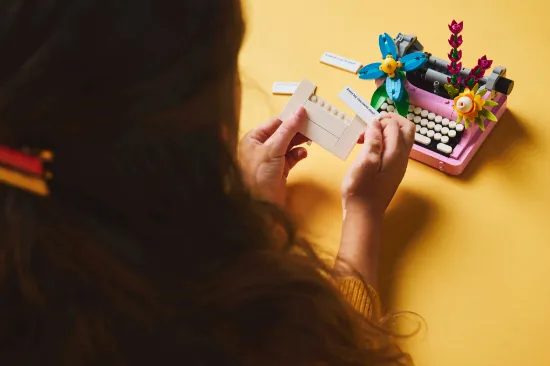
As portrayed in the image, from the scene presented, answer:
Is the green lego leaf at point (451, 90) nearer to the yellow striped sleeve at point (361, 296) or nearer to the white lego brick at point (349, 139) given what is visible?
the white lego brick at point (349, 139)

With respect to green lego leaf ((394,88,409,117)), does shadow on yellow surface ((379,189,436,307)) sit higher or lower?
lower

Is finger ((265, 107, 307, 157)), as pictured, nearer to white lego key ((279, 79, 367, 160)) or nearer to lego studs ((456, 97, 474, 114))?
white lego key ((279, 79, 367, 160))

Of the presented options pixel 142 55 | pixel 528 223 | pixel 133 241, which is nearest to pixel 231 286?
pixel 133 241

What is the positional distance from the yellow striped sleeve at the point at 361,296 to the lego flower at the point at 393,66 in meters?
0.29

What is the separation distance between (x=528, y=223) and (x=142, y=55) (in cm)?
56

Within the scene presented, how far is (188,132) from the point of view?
43 cm

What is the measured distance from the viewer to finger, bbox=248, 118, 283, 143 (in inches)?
33.5

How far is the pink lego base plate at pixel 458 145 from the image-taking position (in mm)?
816

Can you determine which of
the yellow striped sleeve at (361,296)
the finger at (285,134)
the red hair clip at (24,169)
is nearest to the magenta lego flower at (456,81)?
the finger at (285,134)

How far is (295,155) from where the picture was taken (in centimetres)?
85

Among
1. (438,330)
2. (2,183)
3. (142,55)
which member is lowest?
(438,330)

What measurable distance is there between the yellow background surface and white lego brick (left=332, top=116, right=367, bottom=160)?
21mm

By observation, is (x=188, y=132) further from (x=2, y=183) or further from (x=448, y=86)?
(x=448, y=86)

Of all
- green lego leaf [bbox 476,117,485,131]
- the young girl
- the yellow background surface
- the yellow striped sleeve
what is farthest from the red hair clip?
green lego leaf [bbox 476,117,485,131]
